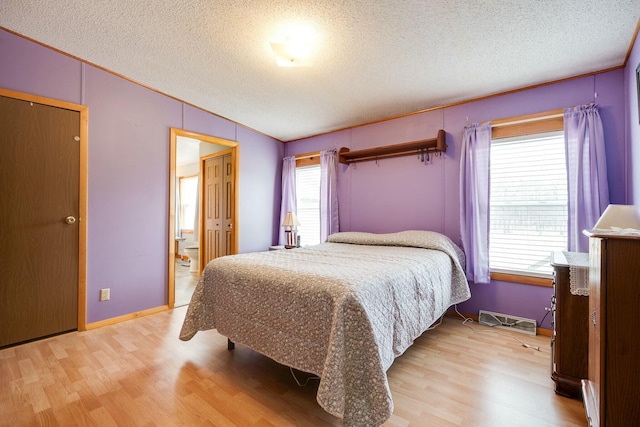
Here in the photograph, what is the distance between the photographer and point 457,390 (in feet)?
5.78

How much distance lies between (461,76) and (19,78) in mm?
3934

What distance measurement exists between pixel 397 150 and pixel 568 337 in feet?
8.00

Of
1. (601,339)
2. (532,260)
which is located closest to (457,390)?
(601,339)

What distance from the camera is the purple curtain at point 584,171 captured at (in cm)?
232

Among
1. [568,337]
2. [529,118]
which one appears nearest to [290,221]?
[529,118]

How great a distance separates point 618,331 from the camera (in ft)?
3.58

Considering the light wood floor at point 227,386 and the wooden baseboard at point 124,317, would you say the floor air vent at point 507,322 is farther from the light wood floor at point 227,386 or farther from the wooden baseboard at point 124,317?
the wooden baseboard at point 124,317

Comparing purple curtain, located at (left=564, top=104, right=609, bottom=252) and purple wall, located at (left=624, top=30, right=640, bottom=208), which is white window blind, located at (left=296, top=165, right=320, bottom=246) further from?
purple wall, located at (left=624, top=30, right=640, bottom=208)

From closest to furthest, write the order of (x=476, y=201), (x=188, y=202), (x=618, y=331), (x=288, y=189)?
(x=618, y=331)
(x=476, y=201)
(x=288, y=189)
(x=188, y=202)

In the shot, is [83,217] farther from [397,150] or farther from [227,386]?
[397,150]

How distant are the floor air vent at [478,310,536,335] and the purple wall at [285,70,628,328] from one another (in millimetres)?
63

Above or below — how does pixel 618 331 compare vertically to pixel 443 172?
below

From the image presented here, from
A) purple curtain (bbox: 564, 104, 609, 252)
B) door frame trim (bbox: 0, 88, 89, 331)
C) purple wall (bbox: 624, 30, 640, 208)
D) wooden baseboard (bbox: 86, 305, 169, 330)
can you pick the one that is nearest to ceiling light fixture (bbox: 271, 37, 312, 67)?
door frame trim (bbox: 0, 88, 89, 331)

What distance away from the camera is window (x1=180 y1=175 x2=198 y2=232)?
7.15m
